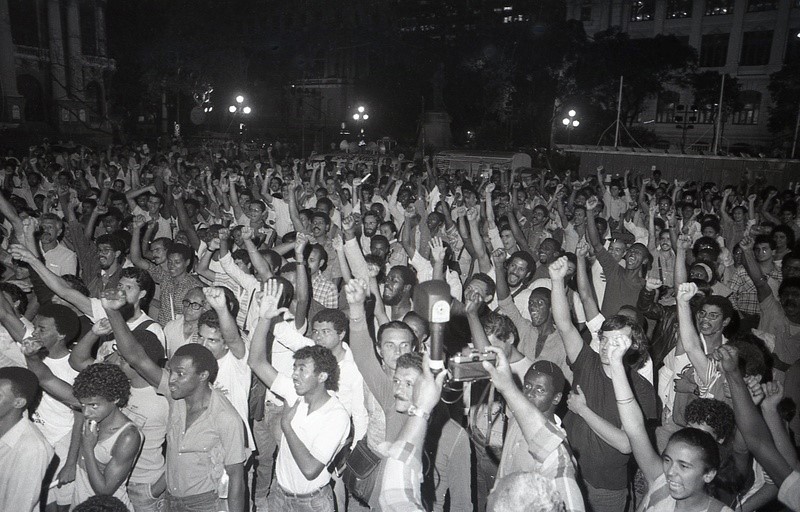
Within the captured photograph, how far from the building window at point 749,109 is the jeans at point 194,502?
5217cm

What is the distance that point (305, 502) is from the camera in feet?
11.1

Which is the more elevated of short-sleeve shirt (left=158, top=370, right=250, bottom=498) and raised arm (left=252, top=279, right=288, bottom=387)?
raised arm (left=252, top=279, right=288, bottom=387)

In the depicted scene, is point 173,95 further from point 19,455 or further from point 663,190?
point 19,455

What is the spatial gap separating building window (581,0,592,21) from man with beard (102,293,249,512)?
54893 millimetres

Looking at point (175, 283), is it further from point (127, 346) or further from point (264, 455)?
point (127, 346)

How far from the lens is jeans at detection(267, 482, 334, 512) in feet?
11.1

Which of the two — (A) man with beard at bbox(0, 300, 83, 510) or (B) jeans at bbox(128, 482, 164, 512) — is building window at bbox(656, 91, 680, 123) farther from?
(B) jeans at bbox(128, 482, 164, 512)

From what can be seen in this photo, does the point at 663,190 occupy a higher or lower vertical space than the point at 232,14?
lower

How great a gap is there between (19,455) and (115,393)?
20.8 inches

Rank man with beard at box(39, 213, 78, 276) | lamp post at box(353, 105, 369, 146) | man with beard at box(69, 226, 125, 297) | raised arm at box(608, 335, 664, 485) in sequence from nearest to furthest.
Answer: raised arm at box(608, 335, 664, 485) → man with beard at box(69, 226, 125, 297) → man with beard at box(39, 213, 78, 276) → lamp post at box(353, 105, 369, 146)

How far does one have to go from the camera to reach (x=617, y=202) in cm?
1160

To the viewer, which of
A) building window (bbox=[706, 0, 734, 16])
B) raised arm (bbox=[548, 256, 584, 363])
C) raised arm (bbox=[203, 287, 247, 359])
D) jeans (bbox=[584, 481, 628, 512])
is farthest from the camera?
building window (bbox=[706, 0, 734, 16])

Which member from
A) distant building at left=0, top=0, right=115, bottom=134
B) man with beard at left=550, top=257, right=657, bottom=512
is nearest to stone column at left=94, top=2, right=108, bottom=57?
distant building at left=0, top=0, right=115, bottom=134

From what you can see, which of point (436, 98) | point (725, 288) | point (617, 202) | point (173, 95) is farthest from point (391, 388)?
point (173, 95)
